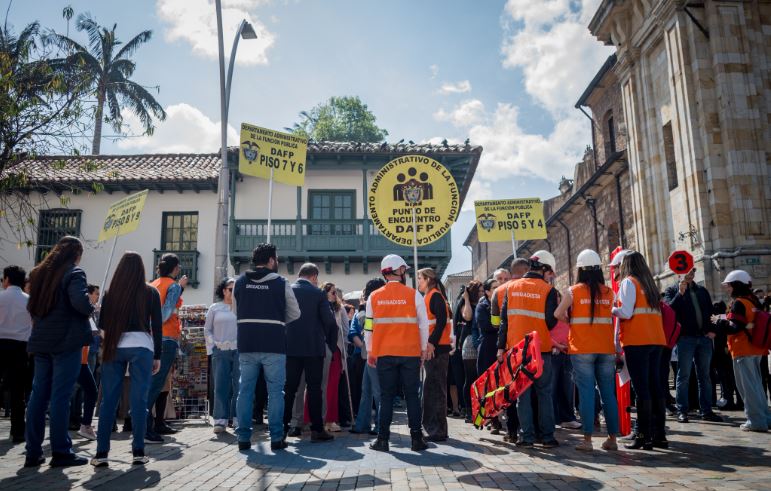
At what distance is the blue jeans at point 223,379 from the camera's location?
7.54 meters

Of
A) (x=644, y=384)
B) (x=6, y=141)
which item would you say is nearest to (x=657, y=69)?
(x=644, y=384)

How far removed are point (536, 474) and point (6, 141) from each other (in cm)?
936

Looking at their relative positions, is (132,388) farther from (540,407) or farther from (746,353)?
(746,353)

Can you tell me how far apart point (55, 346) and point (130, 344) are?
586 millimetres

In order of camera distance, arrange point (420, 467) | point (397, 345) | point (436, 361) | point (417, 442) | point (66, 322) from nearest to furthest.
A: point (420, 467), point (66, 322), point (417, 442), point (397, 345), point (436, 361)

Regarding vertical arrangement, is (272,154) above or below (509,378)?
A: above

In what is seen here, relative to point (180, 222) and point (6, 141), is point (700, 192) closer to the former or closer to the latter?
point (6, 141)

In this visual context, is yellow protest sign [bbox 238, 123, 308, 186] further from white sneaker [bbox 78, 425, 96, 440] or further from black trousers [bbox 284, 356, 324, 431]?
white sneaker [bbox 78, 425, 96, 440]

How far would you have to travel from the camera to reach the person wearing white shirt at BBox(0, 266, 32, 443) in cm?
625

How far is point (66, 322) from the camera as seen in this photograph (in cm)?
513

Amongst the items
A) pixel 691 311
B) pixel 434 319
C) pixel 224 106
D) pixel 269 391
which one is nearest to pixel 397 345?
pixel 434 319

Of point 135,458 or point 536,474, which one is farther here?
point 135,458

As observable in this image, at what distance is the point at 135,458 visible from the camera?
204 inches

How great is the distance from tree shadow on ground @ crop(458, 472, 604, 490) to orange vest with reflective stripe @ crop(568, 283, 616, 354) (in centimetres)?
160
